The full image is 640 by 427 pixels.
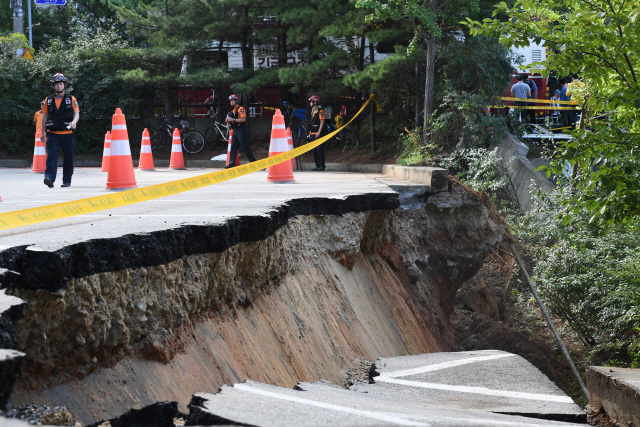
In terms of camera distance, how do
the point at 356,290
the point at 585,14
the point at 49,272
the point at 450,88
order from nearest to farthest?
1. the point at 49,272
2. the point at 585,14
3. the point at 356,290
4. the point at 450,88

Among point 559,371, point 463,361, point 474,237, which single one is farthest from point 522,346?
point 463,361

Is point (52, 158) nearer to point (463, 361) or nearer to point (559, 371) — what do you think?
point (463, 361)

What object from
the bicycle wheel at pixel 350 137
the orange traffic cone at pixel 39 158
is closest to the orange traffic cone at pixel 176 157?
the orange traffic cone at pixel 39 158

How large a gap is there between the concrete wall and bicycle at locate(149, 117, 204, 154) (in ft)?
34.8

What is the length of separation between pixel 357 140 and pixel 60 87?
1193 centimetres

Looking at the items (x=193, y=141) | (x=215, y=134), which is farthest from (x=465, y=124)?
(x=193, y=141)

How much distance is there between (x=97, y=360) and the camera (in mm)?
3293

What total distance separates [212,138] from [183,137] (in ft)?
3.33

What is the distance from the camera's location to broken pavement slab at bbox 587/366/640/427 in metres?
5.38

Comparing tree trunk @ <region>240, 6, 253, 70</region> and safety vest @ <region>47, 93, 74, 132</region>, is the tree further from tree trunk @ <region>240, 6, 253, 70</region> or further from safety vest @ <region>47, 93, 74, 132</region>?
safety vest @ <region>47, 93, 74, 132</region>

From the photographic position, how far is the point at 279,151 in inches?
433

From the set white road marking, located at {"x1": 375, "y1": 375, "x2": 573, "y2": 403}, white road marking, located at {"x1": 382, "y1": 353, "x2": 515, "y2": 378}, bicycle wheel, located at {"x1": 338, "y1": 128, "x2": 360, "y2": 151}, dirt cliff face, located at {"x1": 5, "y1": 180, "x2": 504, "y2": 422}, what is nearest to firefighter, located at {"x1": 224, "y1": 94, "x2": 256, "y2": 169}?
dirt cliff face, located at {"x1": 5, "y1": 180, "x2": 504, "y2": 422}

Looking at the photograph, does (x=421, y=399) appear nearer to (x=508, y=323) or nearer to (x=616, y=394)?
(x=616, y=394)

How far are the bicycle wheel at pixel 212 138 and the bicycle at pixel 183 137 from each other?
0.30 m
